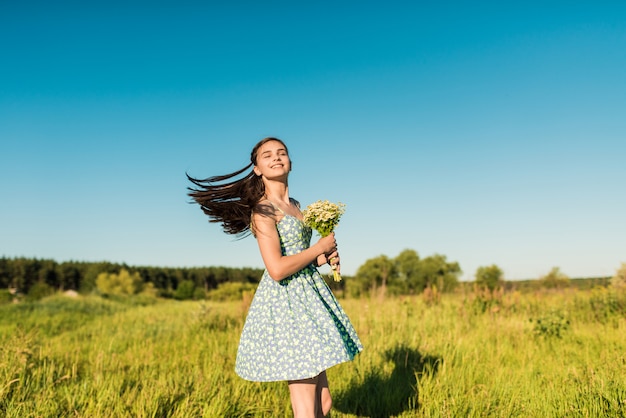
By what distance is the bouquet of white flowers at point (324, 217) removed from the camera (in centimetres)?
291

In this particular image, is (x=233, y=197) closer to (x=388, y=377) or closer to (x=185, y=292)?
(x=388, y=377)

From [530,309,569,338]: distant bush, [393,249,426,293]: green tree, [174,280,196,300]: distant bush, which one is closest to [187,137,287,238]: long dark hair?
[530,309,569,338]: distant bush

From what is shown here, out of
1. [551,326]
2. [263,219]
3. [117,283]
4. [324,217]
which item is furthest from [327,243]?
[117,283]

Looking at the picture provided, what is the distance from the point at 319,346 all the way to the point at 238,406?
1744mm

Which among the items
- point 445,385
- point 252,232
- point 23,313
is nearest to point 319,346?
point 252,232

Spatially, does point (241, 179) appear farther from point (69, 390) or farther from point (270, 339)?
point (69, 390)

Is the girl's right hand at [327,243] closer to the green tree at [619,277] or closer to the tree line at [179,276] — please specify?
the green tree at [619,277]

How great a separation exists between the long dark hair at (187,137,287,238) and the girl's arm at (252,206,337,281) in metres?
0.25

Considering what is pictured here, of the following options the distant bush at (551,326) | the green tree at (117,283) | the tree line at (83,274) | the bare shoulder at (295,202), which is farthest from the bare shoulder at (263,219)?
the green tree at (117,283)

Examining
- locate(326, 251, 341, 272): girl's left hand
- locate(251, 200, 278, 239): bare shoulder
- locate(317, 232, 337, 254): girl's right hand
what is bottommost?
locate(326, 251, 341, 272): girl's left hand

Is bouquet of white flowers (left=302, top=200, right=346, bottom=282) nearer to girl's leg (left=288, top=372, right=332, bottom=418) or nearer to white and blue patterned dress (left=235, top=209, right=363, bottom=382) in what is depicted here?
white and blue patterned dress (left=235, top=209, right=363, bottom=382)

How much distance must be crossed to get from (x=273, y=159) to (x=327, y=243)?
2.17 feet

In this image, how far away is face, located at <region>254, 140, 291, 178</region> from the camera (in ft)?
9.84

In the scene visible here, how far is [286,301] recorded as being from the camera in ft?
9.13
